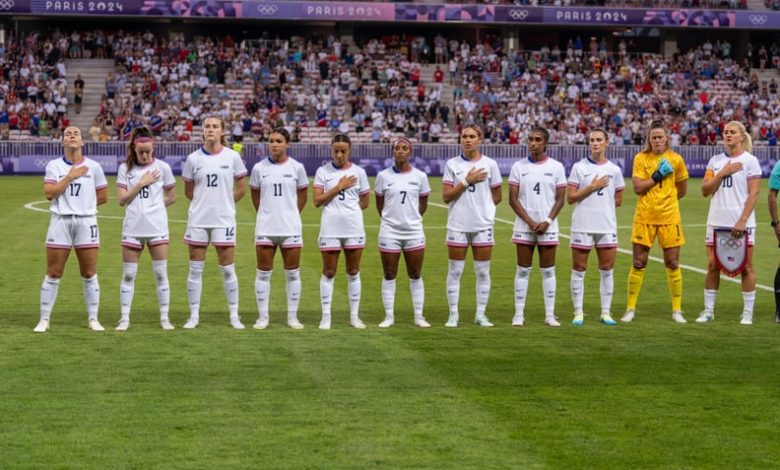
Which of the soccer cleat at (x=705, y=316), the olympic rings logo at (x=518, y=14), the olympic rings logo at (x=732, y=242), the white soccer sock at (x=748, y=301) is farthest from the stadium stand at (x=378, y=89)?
the white soccer sock at (x=748, y=301)

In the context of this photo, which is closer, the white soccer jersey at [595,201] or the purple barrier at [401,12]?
the white soccer jersey at [595,201]

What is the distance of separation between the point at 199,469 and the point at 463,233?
567 cm

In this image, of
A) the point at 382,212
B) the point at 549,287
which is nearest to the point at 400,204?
the point at 382,212

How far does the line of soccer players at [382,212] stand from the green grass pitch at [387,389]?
16.2 inches

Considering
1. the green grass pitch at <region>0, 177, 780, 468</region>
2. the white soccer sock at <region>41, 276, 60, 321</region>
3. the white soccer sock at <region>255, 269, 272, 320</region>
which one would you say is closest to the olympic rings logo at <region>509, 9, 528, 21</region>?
the green grass pitch at <region>0, 177, 780, 468</region>

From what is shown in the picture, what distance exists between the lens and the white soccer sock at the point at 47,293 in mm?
11633

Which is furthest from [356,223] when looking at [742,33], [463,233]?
[742,33]

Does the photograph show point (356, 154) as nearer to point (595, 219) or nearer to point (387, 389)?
point (595, 219)

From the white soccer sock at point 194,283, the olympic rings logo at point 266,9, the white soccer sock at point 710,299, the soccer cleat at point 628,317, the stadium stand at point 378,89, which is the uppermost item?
the olympic rings logo at point 266,9

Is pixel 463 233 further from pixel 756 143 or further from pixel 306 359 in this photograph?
pixel 756 143

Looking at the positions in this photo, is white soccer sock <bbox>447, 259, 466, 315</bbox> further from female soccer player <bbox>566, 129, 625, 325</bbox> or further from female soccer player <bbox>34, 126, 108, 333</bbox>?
female soccer player <bbox>34, 126, 108, 333</bbox>

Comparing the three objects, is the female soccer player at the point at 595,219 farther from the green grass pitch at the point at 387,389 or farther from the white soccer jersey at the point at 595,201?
the green grass pitch at the point at 387,389

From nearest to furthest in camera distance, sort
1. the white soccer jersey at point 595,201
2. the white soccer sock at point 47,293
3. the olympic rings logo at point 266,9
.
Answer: the white soccer sock at point 47,293, the white soccer jersey at point 595,201, the olympic rings logo at point 266,9

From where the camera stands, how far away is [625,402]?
884cm
